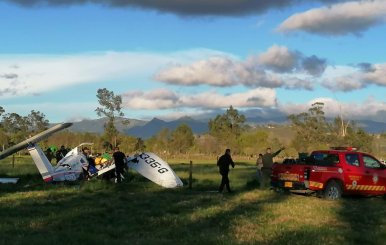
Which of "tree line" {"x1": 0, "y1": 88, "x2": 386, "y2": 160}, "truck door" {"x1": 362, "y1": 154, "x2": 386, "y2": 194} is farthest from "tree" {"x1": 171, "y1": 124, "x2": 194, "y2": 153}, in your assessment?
"truck door" {"x1": 362, "y1": 154, "x2": 386, "y2": 194}

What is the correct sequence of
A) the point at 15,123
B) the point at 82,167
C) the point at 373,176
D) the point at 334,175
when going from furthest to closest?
the point at 15,123, the point at 82,167, the point at 373,176, the point at 334,175

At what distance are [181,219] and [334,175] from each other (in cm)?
871

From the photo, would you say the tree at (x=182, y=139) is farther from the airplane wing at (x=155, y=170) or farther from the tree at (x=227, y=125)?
the airplane wing at (x=155, y=170)

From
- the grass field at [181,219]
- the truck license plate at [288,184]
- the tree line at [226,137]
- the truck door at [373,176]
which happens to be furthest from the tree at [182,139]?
the grass field at [181,219]

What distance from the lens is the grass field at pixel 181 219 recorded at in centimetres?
1061

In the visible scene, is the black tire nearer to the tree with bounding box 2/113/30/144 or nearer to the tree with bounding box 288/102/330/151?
the tree with bounding box 288/102/330/151

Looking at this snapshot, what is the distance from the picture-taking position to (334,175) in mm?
20125

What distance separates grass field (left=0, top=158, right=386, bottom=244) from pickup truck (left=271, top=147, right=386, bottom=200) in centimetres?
109

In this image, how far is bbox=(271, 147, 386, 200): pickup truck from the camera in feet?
65.7

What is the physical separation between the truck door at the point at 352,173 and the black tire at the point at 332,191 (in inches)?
11.8

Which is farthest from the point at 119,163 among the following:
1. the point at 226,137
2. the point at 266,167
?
the point at 226,137

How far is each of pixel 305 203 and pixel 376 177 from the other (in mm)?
4967

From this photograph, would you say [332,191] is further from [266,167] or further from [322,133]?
[322,133]

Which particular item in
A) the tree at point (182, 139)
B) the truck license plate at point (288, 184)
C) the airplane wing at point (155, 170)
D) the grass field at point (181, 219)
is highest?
the tree at point (182, 139)
